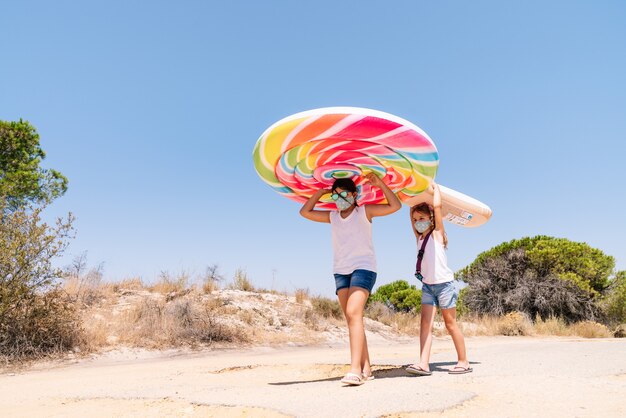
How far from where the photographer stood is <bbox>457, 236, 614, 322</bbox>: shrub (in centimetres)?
1822

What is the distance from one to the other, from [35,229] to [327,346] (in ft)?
23.6

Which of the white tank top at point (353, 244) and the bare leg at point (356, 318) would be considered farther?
the white tank top at point (353, 244)

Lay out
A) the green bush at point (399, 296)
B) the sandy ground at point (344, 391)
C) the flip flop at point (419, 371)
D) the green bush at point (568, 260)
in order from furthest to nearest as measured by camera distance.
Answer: the green bush at point (399, 296) < the green bush at point (568, 260) < the flip flop at point (419, 371) < the sandy ground at point (344, 391)

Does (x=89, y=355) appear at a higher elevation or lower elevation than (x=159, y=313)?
lower

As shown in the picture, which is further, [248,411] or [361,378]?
[361,378]

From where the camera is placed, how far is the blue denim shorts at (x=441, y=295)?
4.52m

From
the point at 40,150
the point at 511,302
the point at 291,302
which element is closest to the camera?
the point at 291,302

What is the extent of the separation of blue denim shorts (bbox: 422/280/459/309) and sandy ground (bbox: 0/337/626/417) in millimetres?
723

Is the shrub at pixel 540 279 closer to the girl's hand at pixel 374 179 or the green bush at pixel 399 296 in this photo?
the green bush at pixel 399 296

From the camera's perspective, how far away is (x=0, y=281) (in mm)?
7742

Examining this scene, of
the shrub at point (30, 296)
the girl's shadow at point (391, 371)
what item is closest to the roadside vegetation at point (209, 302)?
the shrub at point (30, 296)

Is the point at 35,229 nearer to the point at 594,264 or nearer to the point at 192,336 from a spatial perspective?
the point at 192,336

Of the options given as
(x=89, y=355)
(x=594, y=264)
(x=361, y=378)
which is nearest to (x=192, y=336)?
(x=89, y=355)

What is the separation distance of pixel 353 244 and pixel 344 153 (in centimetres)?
101
